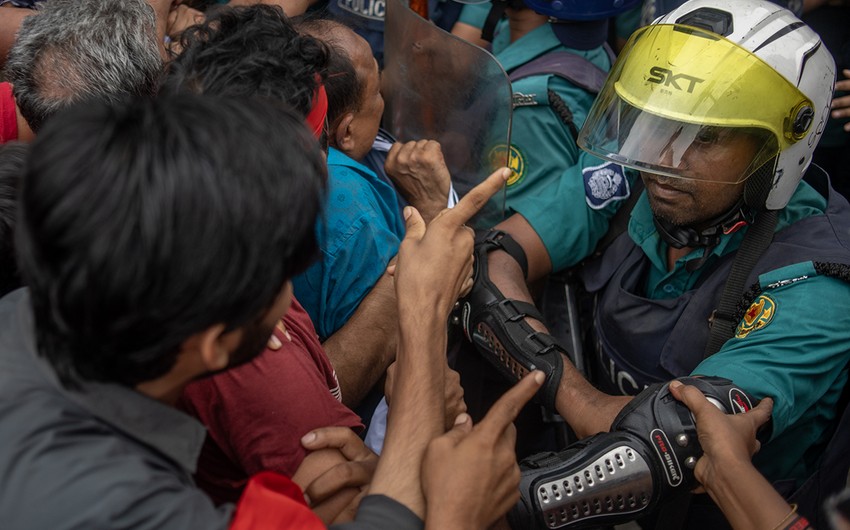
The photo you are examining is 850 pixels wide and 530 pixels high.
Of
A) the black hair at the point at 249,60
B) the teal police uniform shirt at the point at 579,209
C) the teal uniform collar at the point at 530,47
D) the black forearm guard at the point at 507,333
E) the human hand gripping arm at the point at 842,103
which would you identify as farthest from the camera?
the human hand gripping arm at the point at 842,103

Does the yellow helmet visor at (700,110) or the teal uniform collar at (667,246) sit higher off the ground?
the yellow helmet visor at (700,110)

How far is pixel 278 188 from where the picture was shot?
1.22 m

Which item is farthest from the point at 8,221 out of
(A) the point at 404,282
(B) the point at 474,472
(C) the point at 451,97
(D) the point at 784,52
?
(D) the point at 784,52

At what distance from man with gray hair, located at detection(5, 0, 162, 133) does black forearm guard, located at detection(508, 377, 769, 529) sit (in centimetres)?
171

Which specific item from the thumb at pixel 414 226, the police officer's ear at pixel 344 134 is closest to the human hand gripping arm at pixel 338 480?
the thumb at pixel 414 226

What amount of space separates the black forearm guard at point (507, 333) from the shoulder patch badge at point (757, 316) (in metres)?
0.55

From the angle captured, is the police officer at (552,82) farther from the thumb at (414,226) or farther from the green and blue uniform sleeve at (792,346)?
the thumb at (414,226)

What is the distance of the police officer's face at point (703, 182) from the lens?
7.77 ft

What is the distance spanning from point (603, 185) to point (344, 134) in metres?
1.00

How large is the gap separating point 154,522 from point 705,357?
178cm

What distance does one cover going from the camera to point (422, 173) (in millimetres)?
2709

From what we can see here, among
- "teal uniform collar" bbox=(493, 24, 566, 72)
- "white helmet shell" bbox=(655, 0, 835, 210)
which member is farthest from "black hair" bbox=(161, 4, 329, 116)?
"teal uniform collar" bbox=(493, 24, 566, 72)

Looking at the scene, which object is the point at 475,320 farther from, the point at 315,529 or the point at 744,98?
the point at 315,529

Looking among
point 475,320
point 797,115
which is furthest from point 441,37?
point 797,115
